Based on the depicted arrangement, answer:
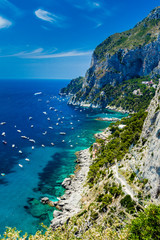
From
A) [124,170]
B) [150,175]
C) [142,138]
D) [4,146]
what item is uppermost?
[142,138]

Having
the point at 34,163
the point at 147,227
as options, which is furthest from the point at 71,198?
the point at 147,227

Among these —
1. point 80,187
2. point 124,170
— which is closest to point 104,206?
point 124,170

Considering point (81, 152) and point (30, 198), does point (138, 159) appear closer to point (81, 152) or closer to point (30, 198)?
point (30, 198)

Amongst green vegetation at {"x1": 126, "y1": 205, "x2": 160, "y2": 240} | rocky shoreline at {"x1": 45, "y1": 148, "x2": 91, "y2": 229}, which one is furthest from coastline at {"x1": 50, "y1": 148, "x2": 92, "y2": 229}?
green vegetation at {"x1": 126, "y1": 205, "x2": 160, "y2": 240}

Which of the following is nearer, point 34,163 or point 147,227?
point 147,227

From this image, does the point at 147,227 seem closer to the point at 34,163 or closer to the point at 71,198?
the point at 71,198

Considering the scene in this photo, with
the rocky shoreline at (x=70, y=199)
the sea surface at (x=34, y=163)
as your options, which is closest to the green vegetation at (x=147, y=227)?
the rocky shoreline at (x=70, y=199)

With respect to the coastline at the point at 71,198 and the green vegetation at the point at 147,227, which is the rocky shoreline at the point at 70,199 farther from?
the green vegetation at the point at 147,227
